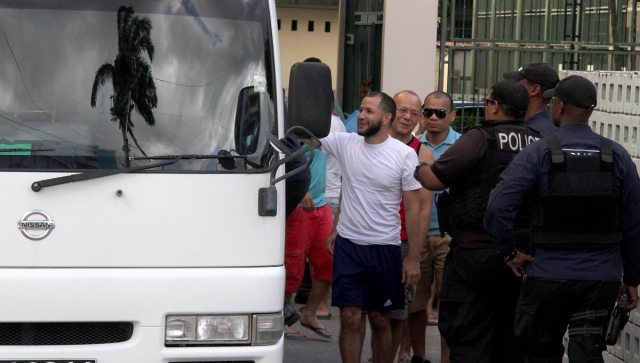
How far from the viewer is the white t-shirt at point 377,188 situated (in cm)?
769

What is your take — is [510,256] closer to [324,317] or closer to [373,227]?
[373,227]

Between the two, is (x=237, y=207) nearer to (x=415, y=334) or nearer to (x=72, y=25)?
(x=72, y=25)

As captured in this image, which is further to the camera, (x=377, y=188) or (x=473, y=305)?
(x=377, y=188)

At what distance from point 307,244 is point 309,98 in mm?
3887

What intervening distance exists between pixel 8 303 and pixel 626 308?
315cm

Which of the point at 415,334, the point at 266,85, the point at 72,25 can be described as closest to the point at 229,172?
the point at 266,85

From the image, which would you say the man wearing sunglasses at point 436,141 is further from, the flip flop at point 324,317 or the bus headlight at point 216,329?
the bus headlight at point 216,329

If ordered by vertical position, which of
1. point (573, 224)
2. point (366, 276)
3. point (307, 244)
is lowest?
point (307, 244)

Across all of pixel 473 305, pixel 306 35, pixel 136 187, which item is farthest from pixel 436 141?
pixel 306 35

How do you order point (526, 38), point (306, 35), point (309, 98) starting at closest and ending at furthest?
point (309, 98), point (526, 38), point (306, 35)

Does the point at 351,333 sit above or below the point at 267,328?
below

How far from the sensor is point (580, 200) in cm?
615

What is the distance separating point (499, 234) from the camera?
20.7ft

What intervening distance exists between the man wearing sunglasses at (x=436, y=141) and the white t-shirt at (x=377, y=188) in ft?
2.75
